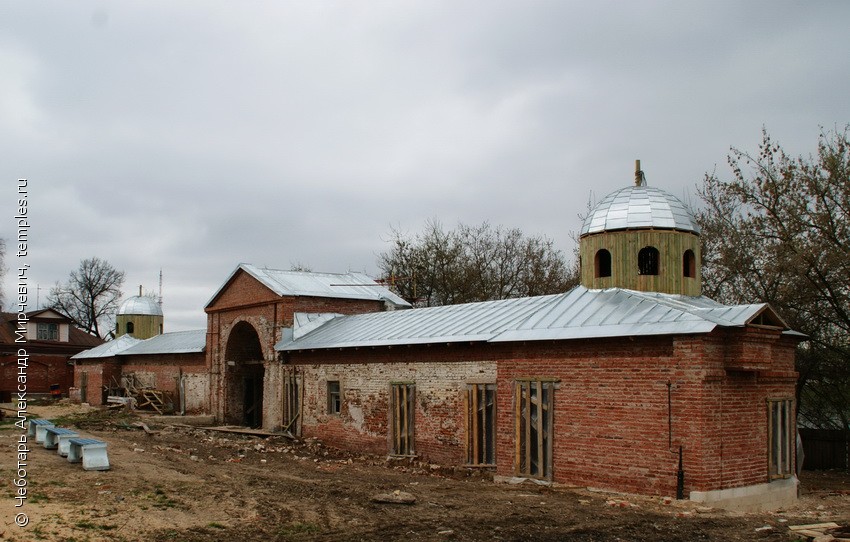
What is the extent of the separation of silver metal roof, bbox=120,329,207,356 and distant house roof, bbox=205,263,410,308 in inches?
171

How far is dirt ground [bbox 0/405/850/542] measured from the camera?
1124 centimetres

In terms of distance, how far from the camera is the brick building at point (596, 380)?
14141 mm

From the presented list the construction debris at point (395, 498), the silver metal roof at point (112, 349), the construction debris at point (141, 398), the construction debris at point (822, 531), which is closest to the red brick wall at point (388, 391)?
the construction debris at point (395, 498)

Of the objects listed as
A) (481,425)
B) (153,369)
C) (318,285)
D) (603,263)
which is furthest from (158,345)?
(603,263)

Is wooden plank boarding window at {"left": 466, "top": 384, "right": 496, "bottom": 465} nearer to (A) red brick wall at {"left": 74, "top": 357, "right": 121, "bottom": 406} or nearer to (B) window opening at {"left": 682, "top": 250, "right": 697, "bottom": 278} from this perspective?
(B) window opening at {"left": 682, "top": 250, "right": 697, "bottom": 278}

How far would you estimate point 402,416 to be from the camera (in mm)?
20312

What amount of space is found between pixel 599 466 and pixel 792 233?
35.5 feet

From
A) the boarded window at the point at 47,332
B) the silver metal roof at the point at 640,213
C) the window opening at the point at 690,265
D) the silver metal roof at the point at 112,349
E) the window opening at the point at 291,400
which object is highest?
the silver metal roof at the point at 640,213

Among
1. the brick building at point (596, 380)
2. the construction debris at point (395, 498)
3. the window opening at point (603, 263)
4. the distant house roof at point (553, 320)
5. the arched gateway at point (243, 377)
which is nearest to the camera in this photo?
the construction debris at point (395, 498)

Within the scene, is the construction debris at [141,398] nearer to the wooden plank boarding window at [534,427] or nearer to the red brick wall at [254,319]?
the red brick wall at [254,319]

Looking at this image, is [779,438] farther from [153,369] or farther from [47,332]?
[47,332]

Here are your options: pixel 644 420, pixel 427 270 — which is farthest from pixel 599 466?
pixel 427 270

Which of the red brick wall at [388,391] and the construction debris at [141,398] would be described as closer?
the red brick wall at [388,391]

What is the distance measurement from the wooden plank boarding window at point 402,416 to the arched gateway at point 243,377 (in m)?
10.7
